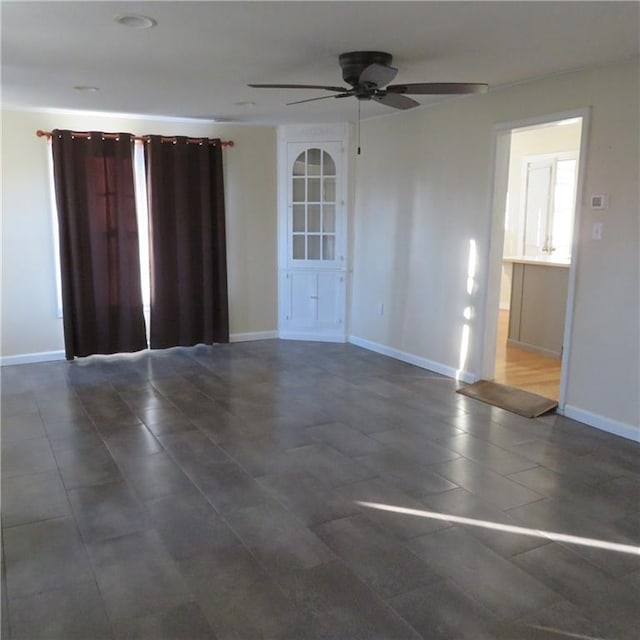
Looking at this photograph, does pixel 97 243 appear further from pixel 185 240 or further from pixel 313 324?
pixel 313 324

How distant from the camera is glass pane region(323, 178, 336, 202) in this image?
250 inches

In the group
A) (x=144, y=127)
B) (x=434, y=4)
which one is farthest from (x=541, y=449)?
(x=144, y=127)

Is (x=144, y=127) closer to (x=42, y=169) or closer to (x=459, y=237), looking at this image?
(x=42, y=169)

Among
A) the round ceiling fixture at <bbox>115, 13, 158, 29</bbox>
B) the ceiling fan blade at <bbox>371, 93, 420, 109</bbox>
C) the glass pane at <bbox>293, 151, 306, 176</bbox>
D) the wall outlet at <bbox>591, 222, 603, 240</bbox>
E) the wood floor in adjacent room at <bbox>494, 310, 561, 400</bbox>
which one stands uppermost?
the round ceiling fixture at <bbox>115, 13, 158, 29</bbox>

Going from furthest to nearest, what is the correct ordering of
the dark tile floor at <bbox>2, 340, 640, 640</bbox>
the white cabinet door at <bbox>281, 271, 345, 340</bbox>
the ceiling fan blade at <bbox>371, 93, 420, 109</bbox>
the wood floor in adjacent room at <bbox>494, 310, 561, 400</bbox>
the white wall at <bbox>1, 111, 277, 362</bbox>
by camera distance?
the white cabinet door at <bbox>281, 271, 345, 340</bbox> < the white wall at <bbox>1, 111, 277, 362</bbox> < the wood floor in adjacent room at <bbox>494, 310, 561, 400</bbox> < the ceiling fan blade at <bbox>371, 93, 420, 109</bbox> < the dark tile floor at <bbox>2, 340, 640, 640</bbox>

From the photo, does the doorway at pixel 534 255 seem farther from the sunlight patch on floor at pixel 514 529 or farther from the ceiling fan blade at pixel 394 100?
the sunlight patch on floor at pixel 514 529

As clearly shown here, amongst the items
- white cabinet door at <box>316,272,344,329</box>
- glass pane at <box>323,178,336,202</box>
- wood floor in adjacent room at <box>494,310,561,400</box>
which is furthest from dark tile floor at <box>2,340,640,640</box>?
glass pane at <box>323,178,336,202</box>

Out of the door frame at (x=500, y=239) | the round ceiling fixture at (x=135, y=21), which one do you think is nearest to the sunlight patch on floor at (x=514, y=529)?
the door frame at (x=500, y=239)

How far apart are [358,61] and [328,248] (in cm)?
314

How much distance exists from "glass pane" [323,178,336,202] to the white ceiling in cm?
167

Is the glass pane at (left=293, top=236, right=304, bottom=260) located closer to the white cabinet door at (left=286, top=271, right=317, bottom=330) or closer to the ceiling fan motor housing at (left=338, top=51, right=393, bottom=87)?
the white cabinet door at (left=286, top=271, right=317, bottom=330)

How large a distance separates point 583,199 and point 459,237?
1.24m

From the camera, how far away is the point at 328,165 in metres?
6.35

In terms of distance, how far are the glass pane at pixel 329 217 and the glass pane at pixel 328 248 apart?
0.33 feet
